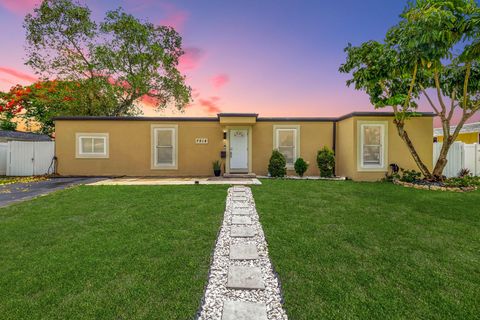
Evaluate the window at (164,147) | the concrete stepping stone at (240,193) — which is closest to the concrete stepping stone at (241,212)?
the concrete stepping stone at (240,193)

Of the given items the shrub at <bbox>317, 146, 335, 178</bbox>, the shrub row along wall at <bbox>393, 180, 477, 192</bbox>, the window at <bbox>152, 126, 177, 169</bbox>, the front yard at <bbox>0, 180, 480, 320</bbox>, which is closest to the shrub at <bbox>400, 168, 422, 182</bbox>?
the shrub row along wall at <bbox>393, 180, 477, 192</bbox>

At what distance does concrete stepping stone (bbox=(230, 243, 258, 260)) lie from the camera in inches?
107

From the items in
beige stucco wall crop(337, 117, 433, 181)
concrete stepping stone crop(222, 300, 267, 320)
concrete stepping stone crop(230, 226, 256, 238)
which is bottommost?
concrete stepping stone crop(222, 300, 267, 320)

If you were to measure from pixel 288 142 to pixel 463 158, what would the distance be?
7.06m

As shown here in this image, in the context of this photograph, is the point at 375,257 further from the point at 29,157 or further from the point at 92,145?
the point at 29,157

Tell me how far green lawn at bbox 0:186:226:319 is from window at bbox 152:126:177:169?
5.05m

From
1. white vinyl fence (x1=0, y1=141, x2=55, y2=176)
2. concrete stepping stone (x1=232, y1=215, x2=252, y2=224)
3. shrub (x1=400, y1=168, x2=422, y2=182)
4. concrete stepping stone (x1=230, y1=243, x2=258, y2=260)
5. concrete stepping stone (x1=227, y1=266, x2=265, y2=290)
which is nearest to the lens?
concrete stepping stone (x1=227, y1=266, x2=265, y2=290)

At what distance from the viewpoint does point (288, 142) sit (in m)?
10.1

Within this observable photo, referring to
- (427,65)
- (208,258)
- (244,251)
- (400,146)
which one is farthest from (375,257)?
(400,146)

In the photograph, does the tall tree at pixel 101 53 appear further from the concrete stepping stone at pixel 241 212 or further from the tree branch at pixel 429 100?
the tree branch at pixel 429 100

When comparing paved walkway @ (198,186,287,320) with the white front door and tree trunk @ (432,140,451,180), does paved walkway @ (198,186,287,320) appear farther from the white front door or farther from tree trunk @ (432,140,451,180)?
tree trunk @ (432,140,451,180)

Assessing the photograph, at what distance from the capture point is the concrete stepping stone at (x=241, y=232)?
3391mm

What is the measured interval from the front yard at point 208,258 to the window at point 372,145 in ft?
12.4

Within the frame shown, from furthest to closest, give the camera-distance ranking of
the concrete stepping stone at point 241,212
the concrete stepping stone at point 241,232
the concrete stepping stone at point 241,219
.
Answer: the concrete stepping stone at point 241,212, the concrete stepping stone at point 241,219, the concrete stepping stone at point 241,232
